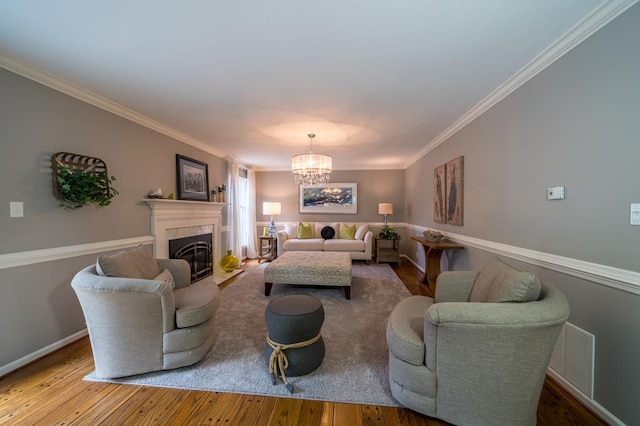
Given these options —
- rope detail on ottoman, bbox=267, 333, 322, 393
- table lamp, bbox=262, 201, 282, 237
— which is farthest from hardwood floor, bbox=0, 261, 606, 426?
table lamp, bbox=262, 201, 282, 237

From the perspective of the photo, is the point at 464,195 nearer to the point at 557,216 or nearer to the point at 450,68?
the point at 557,216

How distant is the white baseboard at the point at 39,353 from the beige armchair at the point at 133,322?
0.77 metres

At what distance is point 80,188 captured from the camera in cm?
224

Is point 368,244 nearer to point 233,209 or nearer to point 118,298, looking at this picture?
point 233,209

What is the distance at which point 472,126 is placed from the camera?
116 inches

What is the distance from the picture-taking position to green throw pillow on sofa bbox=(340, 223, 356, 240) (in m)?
5.98

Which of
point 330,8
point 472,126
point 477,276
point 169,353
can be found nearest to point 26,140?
point 169,353

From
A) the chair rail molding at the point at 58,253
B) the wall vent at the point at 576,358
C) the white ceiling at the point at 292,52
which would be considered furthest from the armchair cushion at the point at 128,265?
the wall vent at the point at 576,358

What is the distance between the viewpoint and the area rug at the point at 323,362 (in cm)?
170

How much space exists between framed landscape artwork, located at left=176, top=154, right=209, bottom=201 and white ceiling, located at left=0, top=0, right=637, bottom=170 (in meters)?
0.87

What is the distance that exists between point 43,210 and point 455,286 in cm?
368

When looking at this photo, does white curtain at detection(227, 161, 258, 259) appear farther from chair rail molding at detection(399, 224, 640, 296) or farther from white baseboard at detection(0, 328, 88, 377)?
chair rail molding at detection(399, 224, 640, 296)

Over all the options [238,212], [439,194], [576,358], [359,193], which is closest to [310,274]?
[439,194]

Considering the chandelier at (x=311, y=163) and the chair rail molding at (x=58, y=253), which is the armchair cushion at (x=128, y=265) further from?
the chandelier at (x=311, y=163)
